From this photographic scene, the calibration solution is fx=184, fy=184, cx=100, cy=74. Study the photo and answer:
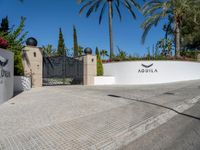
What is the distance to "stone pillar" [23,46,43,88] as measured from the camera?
13.7 metres

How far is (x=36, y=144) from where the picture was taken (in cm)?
365

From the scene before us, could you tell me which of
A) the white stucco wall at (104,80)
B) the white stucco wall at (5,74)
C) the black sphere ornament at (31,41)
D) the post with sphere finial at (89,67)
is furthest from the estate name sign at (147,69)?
the white stucco wall at (5,74)

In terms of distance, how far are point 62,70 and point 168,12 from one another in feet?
47.7

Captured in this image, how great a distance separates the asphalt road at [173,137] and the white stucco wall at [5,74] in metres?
6.17

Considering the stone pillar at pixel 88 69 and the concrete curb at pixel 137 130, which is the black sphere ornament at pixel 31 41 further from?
the concrete curb at pixel 137 130

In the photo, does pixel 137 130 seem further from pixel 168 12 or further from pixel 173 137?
pixel 168 12

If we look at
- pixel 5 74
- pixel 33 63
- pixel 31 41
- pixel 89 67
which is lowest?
pixel 5 74

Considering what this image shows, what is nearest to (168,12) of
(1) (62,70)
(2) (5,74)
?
(1) (62,70)

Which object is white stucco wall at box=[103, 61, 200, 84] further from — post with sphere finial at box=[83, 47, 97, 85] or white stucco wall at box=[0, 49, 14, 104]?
white stucco wall at box=[0, 49, 14, 104]

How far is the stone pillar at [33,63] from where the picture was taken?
44.8 ft

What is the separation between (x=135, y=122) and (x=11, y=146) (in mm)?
3166

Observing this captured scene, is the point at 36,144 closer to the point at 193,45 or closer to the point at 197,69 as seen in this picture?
the point at 197,69

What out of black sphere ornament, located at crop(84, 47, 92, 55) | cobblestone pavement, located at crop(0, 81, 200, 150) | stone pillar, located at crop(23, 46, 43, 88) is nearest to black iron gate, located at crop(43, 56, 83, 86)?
black sphere ornament, located at crop(84, 47, 92, 55)

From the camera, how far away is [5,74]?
820 centimetres
